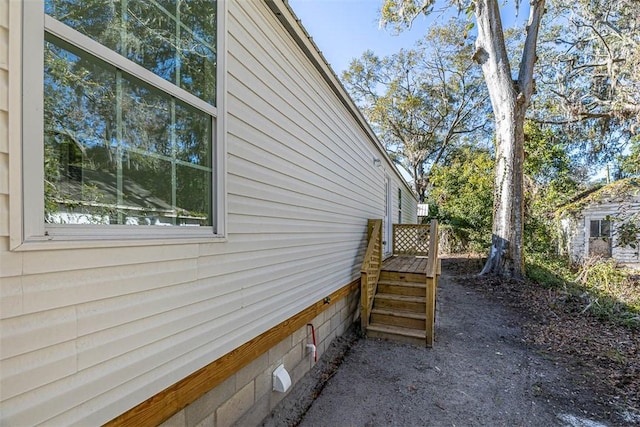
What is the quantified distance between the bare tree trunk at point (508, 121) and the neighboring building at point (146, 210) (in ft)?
23.3

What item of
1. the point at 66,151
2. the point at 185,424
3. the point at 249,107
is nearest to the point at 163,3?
the point at 249,107

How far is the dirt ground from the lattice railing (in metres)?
2.78

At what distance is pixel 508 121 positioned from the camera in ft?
26.6

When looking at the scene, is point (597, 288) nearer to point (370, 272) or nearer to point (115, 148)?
point (370, 272)

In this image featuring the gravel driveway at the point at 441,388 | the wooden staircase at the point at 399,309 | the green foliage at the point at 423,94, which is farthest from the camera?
the green foliage at the point at 423,94

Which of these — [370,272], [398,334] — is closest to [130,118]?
[370,272]

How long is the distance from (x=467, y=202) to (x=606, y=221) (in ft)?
15.6

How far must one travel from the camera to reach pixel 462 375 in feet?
11.9

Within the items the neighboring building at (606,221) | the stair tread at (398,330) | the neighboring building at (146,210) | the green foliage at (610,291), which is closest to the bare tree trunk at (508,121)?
the green foliage at (610,291)

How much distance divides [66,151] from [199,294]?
1.02m

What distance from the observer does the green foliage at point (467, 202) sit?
1301 centimetres

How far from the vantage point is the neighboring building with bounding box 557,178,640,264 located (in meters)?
7.16

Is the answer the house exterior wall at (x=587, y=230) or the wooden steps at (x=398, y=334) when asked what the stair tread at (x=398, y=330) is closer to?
the wooden steps at (x=398, y=334)

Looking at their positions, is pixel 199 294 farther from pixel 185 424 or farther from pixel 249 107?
pixel 249 107
